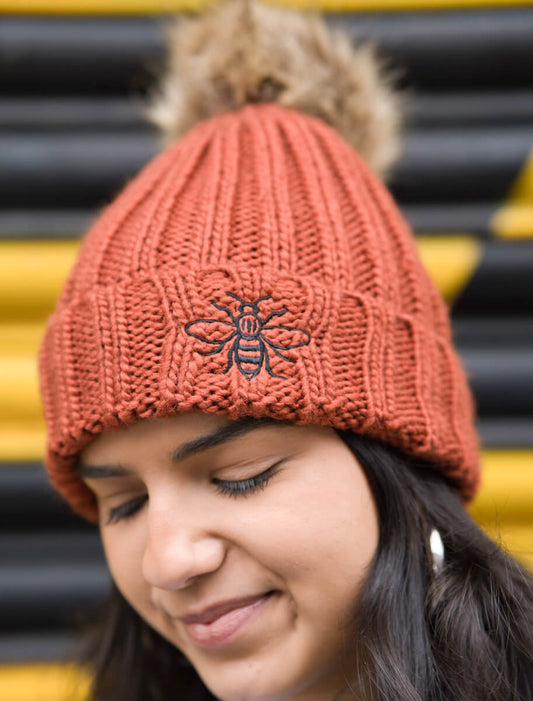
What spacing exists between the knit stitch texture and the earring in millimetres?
139

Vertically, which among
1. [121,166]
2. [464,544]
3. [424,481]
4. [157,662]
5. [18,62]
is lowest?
[157,662]

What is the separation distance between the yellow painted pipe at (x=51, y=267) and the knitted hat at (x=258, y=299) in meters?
0.48

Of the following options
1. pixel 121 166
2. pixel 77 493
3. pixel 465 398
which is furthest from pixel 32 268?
pixel 465 398

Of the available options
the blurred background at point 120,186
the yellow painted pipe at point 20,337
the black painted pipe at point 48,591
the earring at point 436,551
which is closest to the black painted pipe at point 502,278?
the blurred background at point 120,186

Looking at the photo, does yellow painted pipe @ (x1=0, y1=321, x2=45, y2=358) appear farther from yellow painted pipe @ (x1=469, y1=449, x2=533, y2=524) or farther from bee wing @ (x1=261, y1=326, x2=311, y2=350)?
yellow painted pipe @ (x1=469, y1=449, x2=533, y2=524)

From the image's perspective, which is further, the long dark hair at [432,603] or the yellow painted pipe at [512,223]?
the yellow painted pipe at [512,223]

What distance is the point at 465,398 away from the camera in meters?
1.44

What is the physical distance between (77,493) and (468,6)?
1.62 meters

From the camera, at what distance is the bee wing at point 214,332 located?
1137 mm

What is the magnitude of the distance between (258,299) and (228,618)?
551mm

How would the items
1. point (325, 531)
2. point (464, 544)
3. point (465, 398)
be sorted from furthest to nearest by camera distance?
point (465, 398) → point (464, 544) → point (325, 531)

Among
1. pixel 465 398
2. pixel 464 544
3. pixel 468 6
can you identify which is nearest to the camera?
pixel 464 544

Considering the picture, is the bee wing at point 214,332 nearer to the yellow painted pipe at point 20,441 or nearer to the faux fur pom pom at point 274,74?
the faux fur pom pom at point 274,74

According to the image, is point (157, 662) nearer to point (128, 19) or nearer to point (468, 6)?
point (128, 19)
